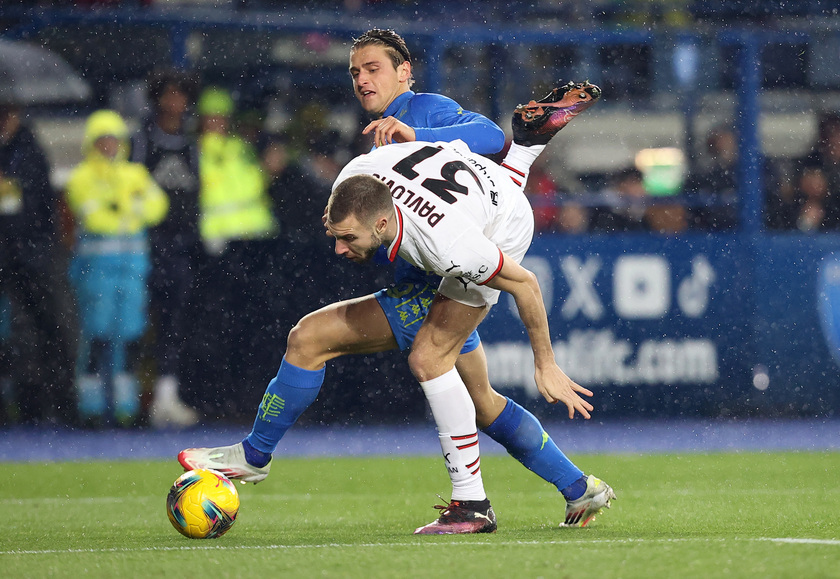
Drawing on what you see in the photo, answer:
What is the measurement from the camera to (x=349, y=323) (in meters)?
5.02

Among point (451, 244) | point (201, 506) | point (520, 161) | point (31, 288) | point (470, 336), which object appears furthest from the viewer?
point (31, 288)

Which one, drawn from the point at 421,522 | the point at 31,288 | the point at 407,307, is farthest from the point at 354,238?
the point at 31,288

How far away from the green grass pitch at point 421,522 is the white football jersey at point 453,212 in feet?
3.15

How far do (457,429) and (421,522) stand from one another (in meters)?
0.84

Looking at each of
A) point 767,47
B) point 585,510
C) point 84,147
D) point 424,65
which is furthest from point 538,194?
point 585,510

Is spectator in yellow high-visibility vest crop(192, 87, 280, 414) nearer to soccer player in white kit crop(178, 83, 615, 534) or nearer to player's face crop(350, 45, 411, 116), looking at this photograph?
player's face crop(350, 45, 411, 116)

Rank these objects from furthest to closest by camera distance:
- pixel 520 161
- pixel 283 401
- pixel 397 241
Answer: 1. pixel 520 161
2. pixel 283 401
3. pixel 397 241

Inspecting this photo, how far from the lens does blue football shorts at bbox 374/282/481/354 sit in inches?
199

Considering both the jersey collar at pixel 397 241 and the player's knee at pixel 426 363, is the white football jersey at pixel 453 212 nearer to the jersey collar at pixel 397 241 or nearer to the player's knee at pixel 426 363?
the jersey collar at pixel 397 241

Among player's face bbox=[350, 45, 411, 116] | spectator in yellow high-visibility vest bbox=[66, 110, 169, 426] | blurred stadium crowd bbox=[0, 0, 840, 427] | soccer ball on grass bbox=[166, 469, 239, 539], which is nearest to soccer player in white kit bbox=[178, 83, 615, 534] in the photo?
soccer ball on grass bbox=[166, 469, 239, 539]

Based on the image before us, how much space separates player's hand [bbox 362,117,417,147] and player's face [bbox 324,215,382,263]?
1.55 feet

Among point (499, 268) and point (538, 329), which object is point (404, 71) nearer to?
point (499, 268)

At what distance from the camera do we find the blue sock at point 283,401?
4.99 metres

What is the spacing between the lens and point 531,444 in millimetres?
5152
